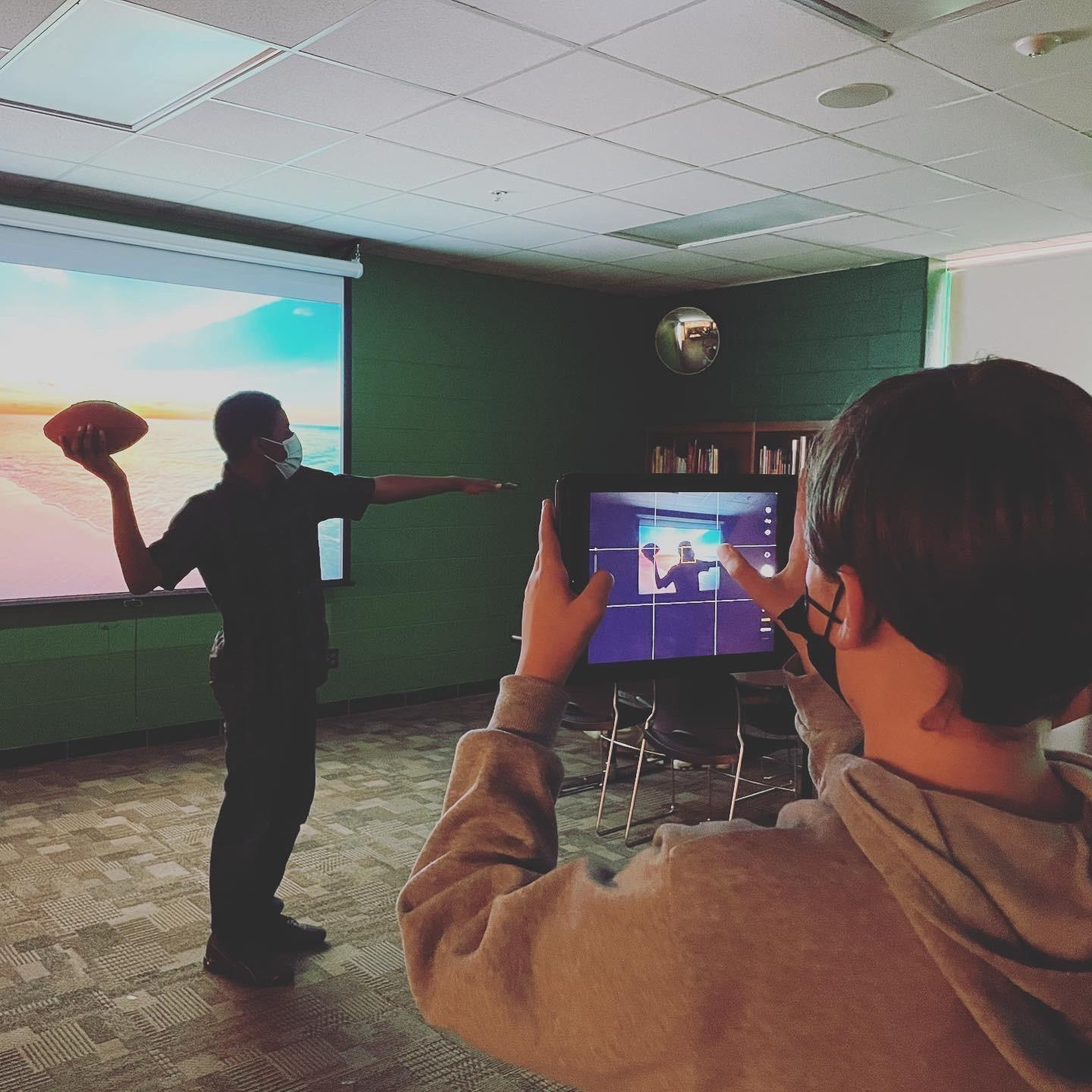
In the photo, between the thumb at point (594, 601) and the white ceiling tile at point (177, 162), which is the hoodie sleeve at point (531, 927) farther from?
the white ceiling tile at point (177, 162)

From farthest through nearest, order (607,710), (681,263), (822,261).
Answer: (681,263) → (822,261) → (607,710)

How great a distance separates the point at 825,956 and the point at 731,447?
267 inches

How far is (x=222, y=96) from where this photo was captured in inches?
142

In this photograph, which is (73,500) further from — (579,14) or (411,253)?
(579,14)

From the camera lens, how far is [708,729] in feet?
13.3

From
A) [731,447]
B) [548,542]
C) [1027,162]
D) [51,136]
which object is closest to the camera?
[548,542]

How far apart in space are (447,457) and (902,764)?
20.0 ft

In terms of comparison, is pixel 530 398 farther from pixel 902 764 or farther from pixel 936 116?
pixel 902 764

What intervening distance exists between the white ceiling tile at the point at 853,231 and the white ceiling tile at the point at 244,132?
104 inches

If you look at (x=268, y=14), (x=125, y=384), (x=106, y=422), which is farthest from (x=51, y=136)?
(x=106, y=422)

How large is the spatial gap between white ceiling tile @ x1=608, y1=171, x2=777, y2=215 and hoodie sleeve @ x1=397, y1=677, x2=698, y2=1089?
4148 millimetres

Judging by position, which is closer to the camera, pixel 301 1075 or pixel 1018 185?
pixel 301 1075

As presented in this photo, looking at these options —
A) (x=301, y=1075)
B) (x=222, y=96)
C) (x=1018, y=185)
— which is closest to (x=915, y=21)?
(x=1018, y=185)

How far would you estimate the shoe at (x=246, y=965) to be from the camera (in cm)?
295
